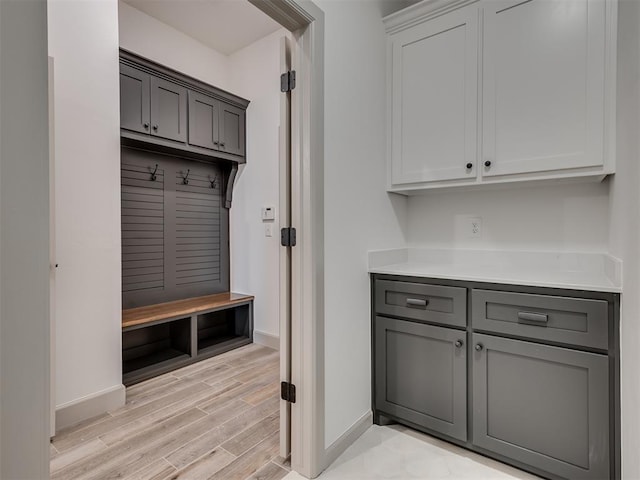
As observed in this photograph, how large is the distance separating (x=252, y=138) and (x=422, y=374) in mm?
2635

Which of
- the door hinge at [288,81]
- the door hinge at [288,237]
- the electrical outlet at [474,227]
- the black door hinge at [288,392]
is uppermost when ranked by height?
the door hinge at [288,81]

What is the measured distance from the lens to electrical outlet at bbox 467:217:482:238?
215 cm

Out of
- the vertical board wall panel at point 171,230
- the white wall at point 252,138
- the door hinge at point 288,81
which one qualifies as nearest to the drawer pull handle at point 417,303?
the door hinge at point 288,81

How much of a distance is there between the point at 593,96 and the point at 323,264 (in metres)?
1.44

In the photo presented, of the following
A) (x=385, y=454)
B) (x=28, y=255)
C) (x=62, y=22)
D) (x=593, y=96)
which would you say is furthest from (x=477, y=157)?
(x=62, y=22)

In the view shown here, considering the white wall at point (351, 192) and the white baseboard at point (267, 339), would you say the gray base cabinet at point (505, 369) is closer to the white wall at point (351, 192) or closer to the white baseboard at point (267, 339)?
the white wall at point (351, 192)

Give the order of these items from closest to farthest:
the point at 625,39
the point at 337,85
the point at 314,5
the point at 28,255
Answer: the point at 28,255
the point at 625,39
the point at 314,5
the point at 337,85

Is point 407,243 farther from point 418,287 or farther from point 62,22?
point 62,22

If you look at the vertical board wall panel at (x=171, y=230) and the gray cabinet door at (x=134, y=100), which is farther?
the vertical board wall panel at (x=171, y=230)

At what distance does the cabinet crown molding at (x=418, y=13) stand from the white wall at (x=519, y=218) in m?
1.01

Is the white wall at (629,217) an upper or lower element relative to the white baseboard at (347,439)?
upper

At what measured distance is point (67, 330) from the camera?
196 centimetres

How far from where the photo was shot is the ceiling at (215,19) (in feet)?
9.31

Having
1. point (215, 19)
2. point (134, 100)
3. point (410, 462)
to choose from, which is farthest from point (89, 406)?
point (215, 19)
